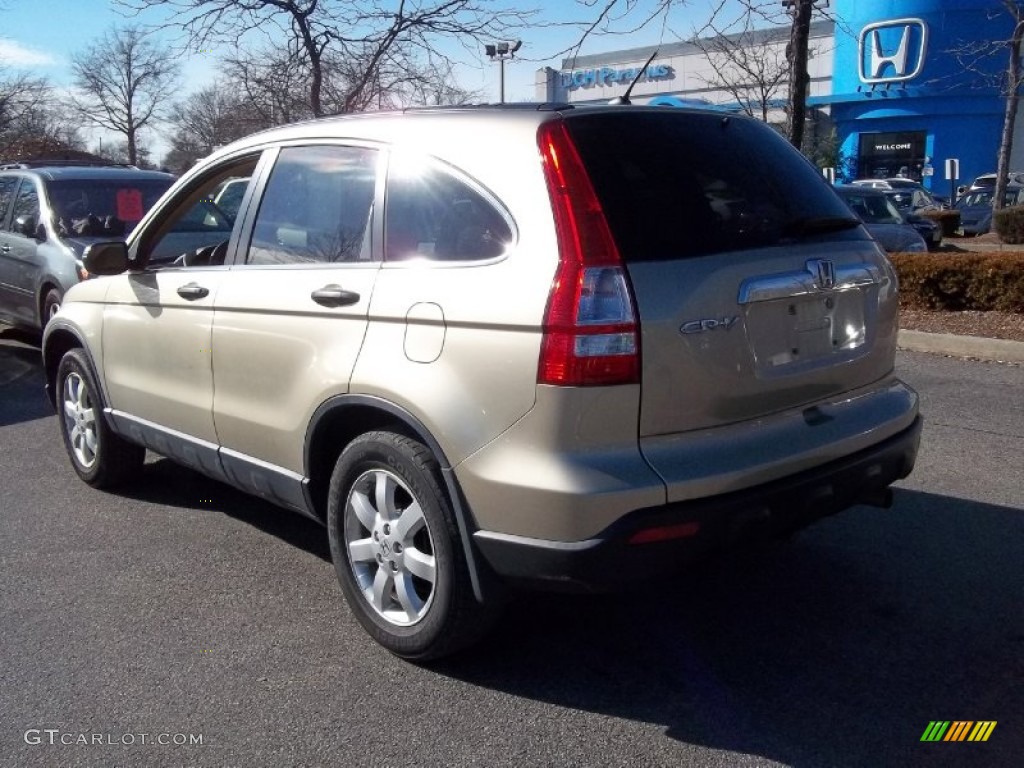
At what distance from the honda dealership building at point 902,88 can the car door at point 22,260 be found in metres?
30.8

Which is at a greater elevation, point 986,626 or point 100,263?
point 100,263

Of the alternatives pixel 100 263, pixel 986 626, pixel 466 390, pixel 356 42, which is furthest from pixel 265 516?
pixel 356 42

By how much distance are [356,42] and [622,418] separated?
→ 1249 centimetres

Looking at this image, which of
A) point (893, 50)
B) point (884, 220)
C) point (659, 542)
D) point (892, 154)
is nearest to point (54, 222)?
point (659, 542)

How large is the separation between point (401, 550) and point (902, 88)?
46.9 meters

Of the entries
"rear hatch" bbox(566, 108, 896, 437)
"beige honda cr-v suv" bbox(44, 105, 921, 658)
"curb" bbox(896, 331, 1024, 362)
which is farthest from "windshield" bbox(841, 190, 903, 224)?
"rear hatch" bbox(566, 108, 896, 437)

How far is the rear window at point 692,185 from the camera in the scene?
3135 millimetres

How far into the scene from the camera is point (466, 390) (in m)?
3.15

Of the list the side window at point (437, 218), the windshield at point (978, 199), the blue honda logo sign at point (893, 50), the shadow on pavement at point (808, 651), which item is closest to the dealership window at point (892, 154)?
the blue honda logo sign at point (893, 50)

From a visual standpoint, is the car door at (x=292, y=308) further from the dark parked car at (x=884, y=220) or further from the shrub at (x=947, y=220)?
the shrub at (x=947, y=220)

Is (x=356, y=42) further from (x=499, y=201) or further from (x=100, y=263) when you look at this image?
(x=499, y=201)

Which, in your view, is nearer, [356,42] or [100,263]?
[100,263]

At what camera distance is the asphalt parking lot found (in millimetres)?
3115

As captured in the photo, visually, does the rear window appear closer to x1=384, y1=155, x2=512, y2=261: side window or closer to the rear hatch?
the rear hatch
